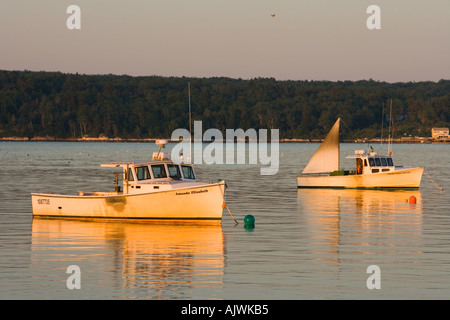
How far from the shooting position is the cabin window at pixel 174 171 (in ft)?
149

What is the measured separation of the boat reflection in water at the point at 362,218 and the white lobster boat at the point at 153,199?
5463 mm

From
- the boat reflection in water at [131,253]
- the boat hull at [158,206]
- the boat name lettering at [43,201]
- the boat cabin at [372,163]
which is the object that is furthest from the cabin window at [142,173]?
the boat cabin at [372,163]

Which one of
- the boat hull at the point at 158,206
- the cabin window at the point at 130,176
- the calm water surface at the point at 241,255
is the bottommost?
the calm water surface at the point at 241,255

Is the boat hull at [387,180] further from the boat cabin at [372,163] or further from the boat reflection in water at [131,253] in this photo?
the boat reflection in water at [131,253]

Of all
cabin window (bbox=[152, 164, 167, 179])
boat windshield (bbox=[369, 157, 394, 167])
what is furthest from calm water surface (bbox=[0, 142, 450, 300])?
boat windshield (bbox=[369, 157, 394, 167])

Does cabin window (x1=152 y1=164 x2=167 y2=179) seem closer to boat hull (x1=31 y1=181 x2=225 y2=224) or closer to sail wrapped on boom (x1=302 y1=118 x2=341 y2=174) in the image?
boat hull (x1=31 y1=181 x2=225 y2=224)

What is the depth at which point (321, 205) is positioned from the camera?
59.7 m

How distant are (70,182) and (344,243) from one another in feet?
164

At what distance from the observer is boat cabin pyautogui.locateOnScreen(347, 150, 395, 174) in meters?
72.1

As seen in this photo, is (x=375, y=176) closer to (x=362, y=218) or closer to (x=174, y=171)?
(x=362, y=218)
